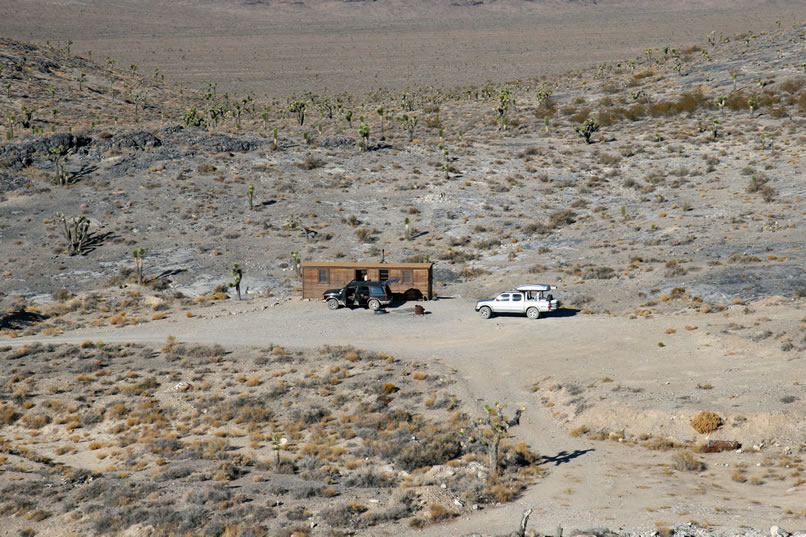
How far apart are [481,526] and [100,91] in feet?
355

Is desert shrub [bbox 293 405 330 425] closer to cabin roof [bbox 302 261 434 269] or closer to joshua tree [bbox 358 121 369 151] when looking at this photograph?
cabin roof [bbox 302 261 434 269]

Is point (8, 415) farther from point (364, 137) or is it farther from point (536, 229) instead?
point (364, 137)

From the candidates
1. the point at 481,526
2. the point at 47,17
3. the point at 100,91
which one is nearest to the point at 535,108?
the point at 100,91

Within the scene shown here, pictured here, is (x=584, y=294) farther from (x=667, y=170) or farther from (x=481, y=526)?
(x=667, y=170)

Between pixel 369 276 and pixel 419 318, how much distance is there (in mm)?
6129

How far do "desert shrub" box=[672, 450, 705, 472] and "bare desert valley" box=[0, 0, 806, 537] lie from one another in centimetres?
44

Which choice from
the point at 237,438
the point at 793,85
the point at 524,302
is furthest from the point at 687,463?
the point at 793,85

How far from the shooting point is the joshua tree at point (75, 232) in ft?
175

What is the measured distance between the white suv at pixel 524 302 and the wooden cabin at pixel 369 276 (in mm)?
5478

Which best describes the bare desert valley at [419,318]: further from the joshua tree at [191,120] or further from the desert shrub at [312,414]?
the joshua tree at [191,120]

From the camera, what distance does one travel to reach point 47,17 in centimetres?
18950

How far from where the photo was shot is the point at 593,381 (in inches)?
1140

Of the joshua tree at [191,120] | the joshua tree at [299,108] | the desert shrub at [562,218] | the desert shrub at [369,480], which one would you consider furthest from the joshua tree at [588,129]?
the desert shrub at [369,480]

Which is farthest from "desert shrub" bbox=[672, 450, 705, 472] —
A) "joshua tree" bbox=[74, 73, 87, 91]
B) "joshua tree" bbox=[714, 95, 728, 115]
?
"joshua tree" bbox=[74, 73, 87, 91]
